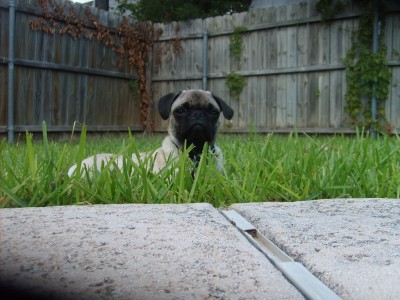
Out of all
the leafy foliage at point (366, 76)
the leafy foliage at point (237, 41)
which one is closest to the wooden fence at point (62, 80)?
the leafy foliage at point (237, 41)

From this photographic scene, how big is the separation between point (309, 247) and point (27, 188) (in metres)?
1.27

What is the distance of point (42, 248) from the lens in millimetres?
1110

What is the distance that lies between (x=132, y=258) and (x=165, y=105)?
9.81 feet

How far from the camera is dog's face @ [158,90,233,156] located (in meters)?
3.74

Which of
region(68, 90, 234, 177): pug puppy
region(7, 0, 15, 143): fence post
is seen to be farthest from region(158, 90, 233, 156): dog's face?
region(7, 0, 15, 143): fence post

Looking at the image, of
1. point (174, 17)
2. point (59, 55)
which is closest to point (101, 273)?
point (59, 55)

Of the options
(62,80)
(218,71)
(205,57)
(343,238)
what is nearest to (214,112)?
(343,238)

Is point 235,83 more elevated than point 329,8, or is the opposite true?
point 329,8

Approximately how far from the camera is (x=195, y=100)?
406 cm

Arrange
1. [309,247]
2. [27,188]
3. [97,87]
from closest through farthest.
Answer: [309,247], [27,188], [97,87]

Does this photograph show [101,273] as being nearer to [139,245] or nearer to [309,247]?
[139,245]

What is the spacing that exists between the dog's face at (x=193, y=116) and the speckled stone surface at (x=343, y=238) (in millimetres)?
1942

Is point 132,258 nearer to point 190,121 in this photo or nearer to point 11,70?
point 190,121

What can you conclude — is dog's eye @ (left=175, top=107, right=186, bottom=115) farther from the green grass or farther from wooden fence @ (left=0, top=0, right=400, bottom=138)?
wooden fence @ (left=0, top=0, right=400, bottom=138)
